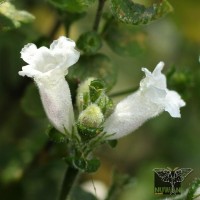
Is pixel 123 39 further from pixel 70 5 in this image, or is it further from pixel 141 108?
pixel 141 108

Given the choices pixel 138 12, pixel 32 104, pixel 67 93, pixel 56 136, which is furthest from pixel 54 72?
pixel 32 104

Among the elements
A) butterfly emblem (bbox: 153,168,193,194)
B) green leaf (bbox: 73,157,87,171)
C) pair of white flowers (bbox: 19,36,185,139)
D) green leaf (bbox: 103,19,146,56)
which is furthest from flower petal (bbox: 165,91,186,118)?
green leaf (bbox: 103,19,146,56)

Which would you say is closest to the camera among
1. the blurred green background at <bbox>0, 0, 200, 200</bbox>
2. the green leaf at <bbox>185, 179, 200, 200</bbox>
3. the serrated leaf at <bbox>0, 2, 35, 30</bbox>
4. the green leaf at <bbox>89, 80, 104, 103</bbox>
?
the green leaf at <bbox>185, 179, 200, 200</bbox>

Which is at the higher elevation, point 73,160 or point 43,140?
point 73,160

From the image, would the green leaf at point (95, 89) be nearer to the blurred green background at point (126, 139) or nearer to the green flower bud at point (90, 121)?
the green flower bud at point (90, 121)

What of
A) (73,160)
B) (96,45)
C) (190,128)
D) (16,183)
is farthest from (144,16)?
(190,128)

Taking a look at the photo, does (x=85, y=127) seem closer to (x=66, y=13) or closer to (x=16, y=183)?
(x=66, y=13)

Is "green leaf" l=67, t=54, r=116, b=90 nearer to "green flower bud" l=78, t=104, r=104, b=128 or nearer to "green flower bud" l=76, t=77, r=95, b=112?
"green flower bud" l=76, t=77, r=95, b=112
